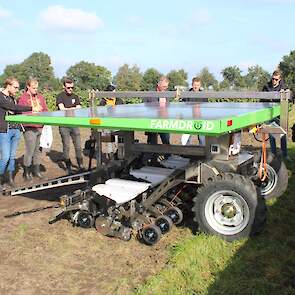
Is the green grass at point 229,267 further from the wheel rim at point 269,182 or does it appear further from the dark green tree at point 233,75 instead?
the dark green tree at point 233,75

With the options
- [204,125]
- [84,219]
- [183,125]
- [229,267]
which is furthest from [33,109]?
[229,267]

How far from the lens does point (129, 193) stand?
479 centimetres

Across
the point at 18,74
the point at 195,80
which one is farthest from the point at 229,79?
the point at 195,80

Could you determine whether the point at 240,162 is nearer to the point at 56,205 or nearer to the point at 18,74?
the point at 56,205

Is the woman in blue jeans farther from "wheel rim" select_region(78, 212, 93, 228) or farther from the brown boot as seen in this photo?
"wheel rim" select_region(78, 212, 93, 228)

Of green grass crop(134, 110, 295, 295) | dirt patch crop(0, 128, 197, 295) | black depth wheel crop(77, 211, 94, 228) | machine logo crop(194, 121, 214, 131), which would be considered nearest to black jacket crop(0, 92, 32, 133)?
dirt patch crop(0, 128, 197, 295)

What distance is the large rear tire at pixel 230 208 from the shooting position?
4.33 metres

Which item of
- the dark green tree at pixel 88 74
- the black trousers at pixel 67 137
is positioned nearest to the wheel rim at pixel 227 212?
the black trousers at pixel 67 137

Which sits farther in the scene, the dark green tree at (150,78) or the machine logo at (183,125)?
the dark green tree at (150,78)

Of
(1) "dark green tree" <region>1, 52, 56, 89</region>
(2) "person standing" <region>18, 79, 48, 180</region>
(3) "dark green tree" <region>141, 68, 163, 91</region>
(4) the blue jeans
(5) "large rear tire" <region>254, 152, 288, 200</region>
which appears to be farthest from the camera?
(1) "dark green tree" <region>1, 52, 56, 89</region>

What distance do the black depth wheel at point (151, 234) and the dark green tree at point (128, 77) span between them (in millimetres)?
116377

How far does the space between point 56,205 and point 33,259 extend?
1.85 m

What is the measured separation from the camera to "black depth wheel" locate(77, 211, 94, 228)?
5.00 m

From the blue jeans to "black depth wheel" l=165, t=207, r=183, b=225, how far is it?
11.5 ft
